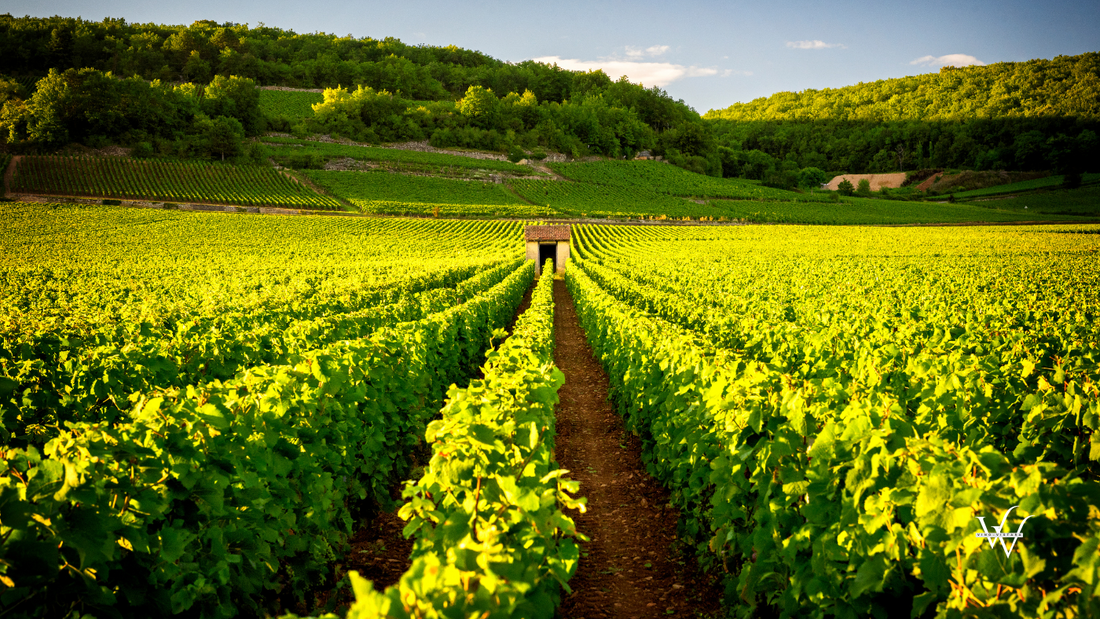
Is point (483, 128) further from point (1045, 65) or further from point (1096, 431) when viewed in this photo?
point (1096, 431)

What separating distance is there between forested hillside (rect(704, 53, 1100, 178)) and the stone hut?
100203 millimetres

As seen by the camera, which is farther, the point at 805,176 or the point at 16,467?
the point at 805,176

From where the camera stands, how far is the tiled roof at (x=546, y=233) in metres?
45.8

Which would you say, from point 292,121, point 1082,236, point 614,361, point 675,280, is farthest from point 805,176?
point 614,361

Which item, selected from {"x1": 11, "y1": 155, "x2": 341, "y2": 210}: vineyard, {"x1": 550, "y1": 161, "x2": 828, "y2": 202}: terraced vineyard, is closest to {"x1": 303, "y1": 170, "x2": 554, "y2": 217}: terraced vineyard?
{"x1": 11, "y1": 155, "x2": 341, "y2": 210}: vineyard

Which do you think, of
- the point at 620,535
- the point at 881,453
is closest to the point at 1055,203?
the point at 620,535

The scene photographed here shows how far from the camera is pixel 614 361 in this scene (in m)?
10.5

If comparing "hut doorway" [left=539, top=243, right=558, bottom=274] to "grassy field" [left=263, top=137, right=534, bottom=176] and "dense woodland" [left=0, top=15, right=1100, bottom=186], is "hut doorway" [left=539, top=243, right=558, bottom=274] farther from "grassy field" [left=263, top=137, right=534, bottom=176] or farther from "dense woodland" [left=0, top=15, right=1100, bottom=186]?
"dense woodland" [left=0, top=15, right=1100, bottom=186]

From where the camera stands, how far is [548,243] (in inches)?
1857

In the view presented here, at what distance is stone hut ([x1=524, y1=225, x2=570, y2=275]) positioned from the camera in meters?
45.2

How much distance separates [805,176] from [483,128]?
236ft

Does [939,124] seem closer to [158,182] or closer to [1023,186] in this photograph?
[1023,186]

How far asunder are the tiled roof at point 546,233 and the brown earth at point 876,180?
319 feet

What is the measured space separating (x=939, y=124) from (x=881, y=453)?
14418 centimetres
